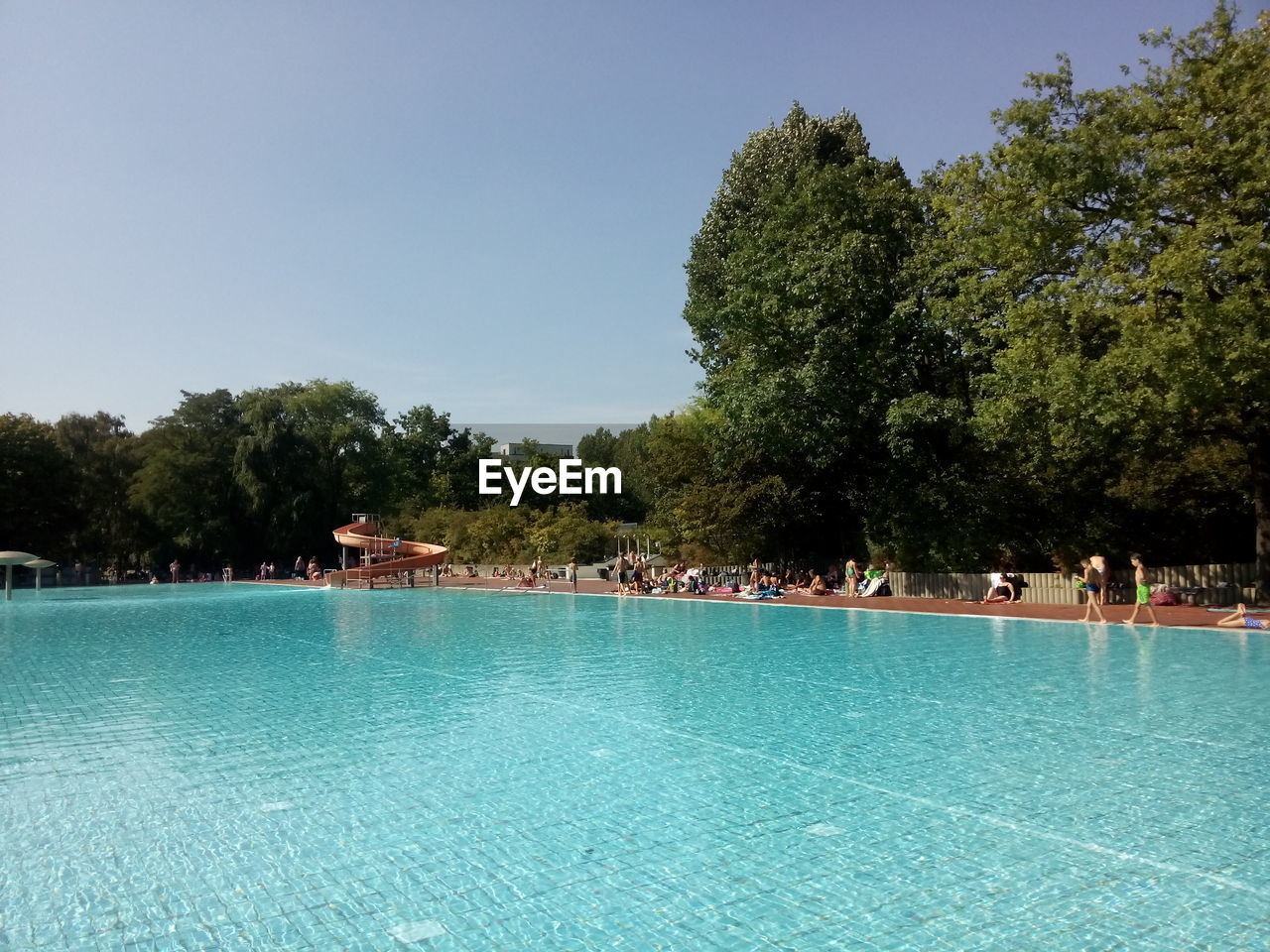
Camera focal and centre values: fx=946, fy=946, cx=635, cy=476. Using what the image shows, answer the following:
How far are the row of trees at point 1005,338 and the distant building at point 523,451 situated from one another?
89.5ft

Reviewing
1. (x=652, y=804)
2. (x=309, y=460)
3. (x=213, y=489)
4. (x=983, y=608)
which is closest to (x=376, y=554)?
(x=309, y=460)

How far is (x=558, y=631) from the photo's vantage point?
1769cm

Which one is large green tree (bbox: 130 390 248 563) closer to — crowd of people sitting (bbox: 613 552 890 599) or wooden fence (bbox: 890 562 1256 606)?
crowd of people sitting (bbox: 613 552 890 599)


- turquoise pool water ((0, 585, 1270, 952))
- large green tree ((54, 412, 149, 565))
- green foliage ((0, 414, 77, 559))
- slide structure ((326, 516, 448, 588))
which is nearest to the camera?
turquoise pool water ((0, 585, 1270, 952))

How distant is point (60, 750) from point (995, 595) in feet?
57.9

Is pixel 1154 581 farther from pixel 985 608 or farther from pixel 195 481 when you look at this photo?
pixel 195 481

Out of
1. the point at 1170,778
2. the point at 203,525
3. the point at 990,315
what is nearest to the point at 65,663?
the point at 1170,778

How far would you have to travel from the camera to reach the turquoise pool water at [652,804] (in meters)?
4.45

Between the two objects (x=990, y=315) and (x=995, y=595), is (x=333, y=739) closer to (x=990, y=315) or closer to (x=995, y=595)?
(x=995, y=595)

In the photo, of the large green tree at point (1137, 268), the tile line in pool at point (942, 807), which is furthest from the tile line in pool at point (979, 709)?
the large green tree at point (1137, 268)

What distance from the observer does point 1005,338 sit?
19.4 metres

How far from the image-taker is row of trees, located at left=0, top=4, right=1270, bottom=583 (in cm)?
1603

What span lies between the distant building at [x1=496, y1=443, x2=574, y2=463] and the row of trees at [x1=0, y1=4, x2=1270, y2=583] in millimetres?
27283

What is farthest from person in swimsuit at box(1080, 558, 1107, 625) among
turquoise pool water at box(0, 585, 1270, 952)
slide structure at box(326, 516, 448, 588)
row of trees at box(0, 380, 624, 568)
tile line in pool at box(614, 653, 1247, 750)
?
row of trees at box(0, 380, 624, 568)
